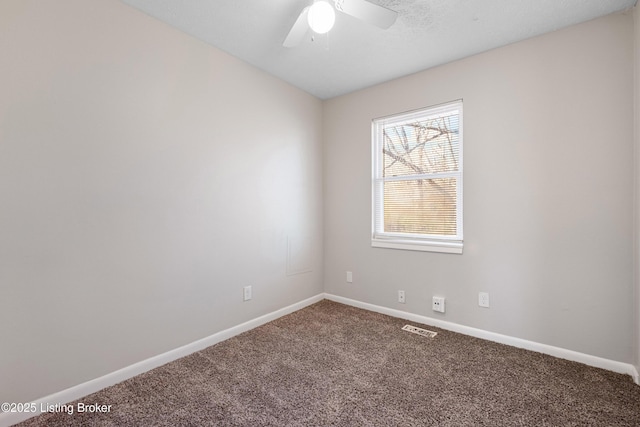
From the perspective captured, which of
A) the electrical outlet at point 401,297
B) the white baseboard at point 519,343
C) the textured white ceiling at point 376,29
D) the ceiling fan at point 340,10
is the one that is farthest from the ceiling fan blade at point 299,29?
the white baseboard at point 519,343

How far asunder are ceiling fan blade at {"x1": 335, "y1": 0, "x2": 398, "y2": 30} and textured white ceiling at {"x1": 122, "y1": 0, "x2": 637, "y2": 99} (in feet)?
0.74

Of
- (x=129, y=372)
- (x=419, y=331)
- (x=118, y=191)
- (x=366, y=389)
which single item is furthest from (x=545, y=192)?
(x=129, y=372)

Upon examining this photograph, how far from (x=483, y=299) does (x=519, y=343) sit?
0.39 meters

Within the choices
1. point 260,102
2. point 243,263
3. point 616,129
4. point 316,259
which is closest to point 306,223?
point 316,259

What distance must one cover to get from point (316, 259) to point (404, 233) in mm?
1069

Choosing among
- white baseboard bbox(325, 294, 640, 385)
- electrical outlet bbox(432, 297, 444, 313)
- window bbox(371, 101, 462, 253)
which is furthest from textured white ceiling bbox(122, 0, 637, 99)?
white baseboard bbox(325, 294, 640, 385)

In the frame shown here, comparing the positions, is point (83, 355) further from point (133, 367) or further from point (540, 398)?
point (540, 398)

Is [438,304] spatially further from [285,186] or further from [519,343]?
[285,186]

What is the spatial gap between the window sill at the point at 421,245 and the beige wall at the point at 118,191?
119 centimetres

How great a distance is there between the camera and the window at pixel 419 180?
2689mm

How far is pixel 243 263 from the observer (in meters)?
2.65

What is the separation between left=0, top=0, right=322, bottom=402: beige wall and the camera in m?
1.54

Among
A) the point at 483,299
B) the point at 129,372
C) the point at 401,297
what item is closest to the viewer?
the point at 129,372

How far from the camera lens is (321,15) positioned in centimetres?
158
